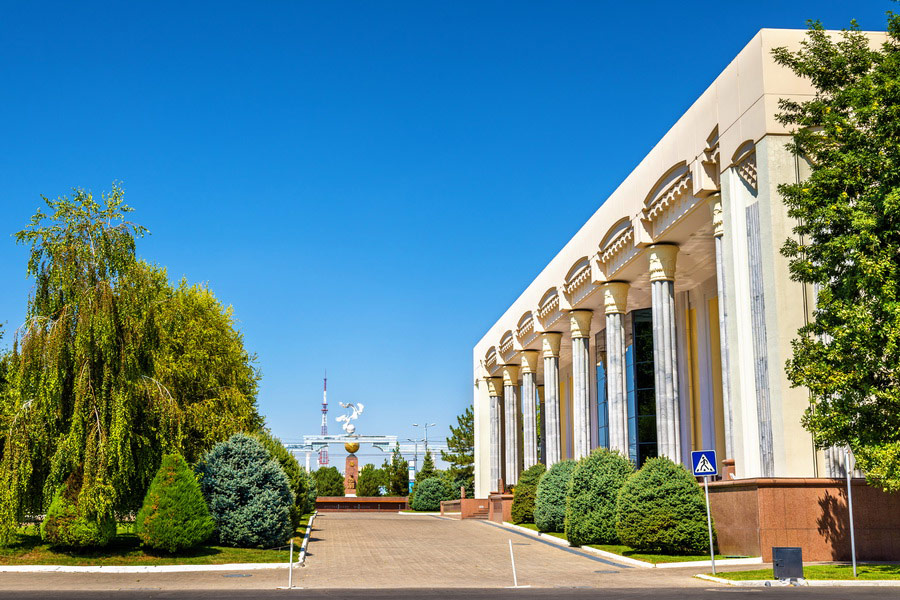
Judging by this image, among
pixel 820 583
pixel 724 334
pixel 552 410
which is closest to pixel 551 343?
pixel 552 410

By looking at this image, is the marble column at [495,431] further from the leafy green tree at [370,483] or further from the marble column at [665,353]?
the marble column at [665,353]

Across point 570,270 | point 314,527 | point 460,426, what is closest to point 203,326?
point 314,527

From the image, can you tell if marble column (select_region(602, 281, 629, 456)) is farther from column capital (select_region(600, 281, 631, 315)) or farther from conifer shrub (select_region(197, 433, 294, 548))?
conifer shrub (select_region(197, 433, 294, 548))

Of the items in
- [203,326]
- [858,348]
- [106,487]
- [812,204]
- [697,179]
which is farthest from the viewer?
[203,326]

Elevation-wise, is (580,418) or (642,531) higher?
(580,418)

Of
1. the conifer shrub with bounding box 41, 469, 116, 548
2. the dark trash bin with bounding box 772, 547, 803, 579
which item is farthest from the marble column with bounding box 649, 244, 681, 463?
the conifer shrub with bounding box 41, 469, 116, 548

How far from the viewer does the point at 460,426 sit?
79.2m

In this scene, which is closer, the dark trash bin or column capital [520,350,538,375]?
the dark trash bin

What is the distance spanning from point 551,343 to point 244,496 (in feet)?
77.8

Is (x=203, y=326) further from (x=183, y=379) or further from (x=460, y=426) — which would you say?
(x=460, y=426)

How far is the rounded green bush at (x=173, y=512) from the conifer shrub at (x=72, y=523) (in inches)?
33.6

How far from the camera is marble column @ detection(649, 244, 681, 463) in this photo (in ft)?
99.6

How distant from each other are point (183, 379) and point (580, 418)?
16271 mm

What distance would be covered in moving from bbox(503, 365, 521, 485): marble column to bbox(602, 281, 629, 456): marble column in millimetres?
20607
